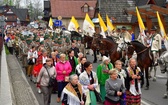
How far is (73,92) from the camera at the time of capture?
6035 millimetres

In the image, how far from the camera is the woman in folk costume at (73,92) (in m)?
6.03

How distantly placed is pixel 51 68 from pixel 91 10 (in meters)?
45.3

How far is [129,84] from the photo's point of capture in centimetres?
721

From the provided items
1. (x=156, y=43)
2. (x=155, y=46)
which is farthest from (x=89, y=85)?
(x=156, y=43)

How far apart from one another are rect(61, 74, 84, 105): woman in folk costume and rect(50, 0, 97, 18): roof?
1786 inches

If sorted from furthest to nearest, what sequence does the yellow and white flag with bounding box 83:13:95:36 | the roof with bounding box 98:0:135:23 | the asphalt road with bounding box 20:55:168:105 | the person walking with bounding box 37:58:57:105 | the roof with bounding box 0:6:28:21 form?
the roof with bounding box 0:6:28:21 < the roof with bounding box 98:0:135:23 < the yellow and white flag with bounding box 83:13:95:36 < the asphalt road with bounding box 20:55:168:105 < the person walking with bounding box 37:58:57:105

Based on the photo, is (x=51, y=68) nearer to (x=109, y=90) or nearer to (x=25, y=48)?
(x=109, y=90)

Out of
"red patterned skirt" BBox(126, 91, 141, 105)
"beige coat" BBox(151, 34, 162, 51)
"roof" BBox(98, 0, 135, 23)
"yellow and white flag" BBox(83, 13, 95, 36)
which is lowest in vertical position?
"red patterned skirt" BBox(126, 91, 141, 105)

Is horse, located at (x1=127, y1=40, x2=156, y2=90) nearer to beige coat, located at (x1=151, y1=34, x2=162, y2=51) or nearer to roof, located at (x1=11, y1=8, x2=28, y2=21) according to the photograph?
beige coat, located at (x1=151, y1=34, x2=162, y2=51)

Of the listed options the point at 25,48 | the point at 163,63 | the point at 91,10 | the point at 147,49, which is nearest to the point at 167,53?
the point at 163,63

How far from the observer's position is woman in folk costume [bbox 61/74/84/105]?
6.03 m

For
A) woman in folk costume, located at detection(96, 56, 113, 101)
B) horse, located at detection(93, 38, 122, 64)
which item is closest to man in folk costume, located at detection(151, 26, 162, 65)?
horse, located at detection(93, 38, 122, 64)

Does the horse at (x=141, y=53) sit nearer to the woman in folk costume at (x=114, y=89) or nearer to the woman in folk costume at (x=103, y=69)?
the woman in folk costume at (x=103, y=69)

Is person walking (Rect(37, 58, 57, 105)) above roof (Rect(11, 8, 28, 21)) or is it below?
below
